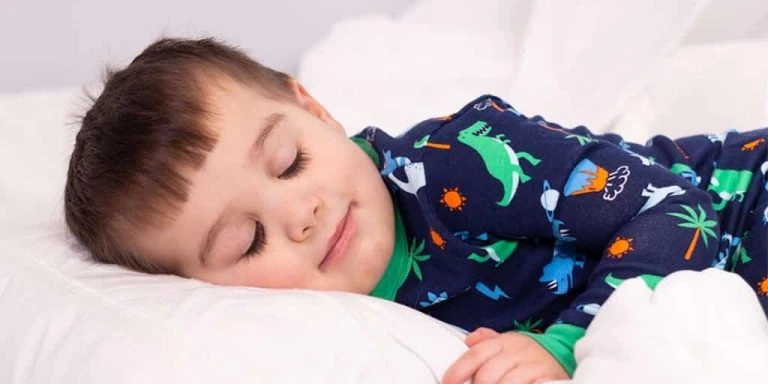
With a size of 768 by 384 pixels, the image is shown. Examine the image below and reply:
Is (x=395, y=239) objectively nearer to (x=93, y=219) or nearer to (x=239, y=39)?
(x=93, y=219)

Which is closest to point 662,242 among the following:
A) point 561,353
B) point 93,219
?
point 561,353

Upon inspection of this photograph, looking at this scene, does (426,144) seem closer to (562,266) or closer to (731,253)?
(562,266)

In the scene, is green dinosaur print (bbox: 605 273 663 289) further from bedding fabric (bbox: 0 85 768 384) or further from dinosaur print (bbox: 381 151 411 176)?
dinosaur print (bbox: 381 151 411 176)

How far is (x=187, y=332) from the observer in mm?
797

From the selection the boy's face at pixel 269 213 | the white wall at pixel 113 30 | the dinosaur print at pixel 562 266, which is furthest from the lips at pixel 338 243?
the white wall at pixel 113 30

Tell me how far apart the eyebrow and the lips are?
12 cm

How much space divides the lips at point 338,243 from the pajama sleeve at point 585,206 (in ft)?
0.47

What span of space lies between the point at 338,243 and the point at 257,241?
87mm

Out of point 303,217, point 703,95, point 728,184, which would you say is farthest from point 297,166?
point 703,95

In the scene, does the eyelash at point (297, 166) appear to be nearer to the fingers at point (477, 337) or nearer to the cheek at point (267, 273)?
the cheek at point (267, 273)

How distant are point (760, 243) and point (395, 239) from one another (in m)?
0.39

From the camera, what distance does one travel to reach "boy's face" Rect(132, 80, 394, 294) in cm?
100

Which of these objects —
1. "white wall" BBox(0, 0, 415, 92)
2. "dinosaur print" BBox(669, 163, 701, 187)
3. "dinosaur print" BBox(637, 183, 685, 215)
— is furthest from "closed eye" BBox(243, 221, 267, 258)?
"white wall" BBox(0, 0, 415, 92)

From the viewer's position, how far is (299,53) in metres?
1.90
